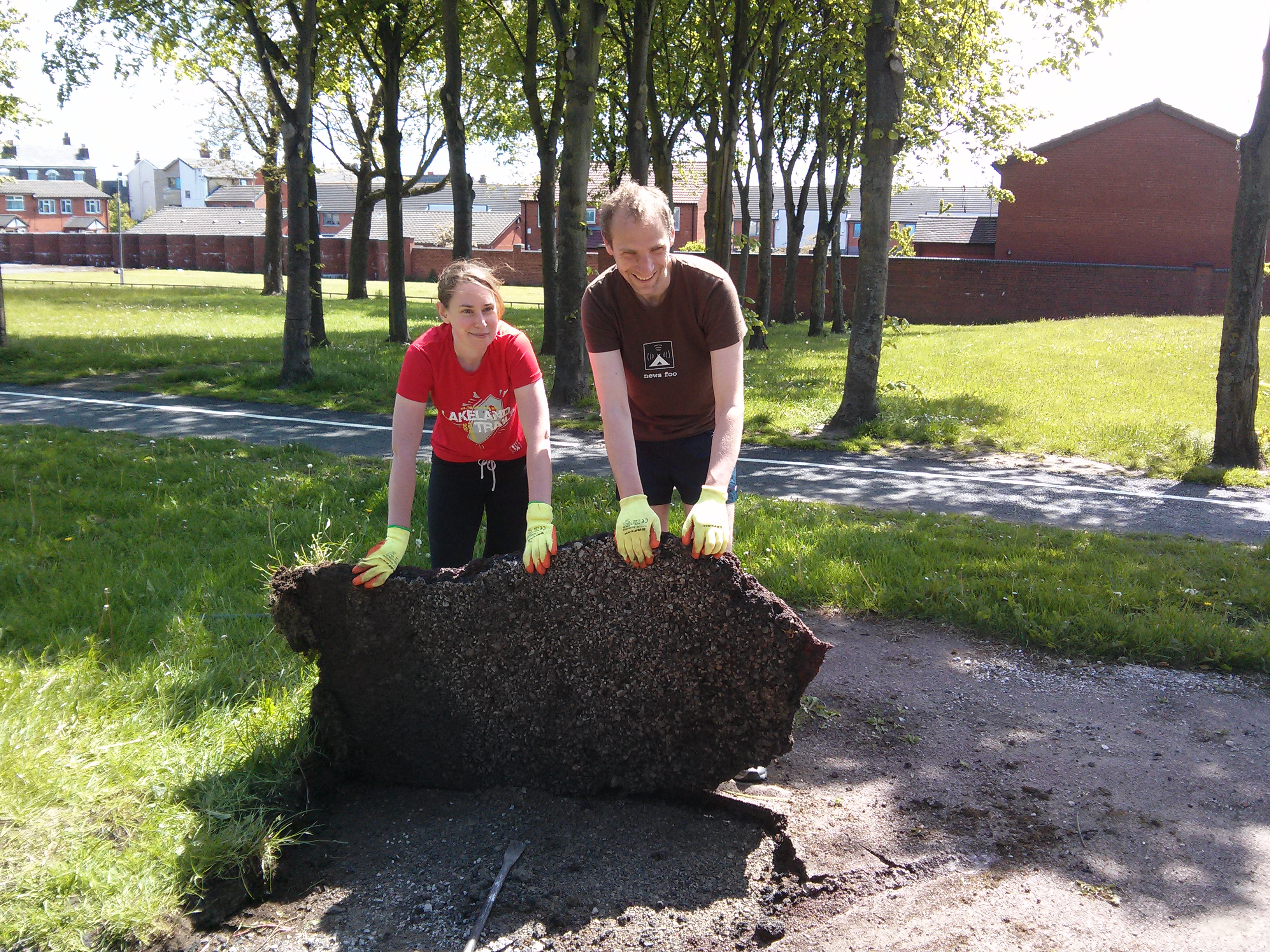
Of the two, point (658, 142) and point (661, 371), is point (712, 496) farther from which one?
point (658, 142)

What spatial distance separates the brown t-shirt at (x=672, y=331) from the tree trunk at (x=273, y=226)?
23.6m

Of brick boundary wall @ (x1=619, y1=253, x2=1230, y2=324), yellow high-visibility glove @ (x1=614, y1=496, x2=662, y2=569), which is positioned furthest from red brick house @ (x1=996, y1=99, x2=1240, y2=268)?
yellow high-visibility glove @ (x1=614, y1=496, x2=662, y2=569)

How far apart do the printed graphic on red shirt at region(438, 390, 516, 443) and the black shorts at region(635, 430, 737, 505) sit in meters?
0.54

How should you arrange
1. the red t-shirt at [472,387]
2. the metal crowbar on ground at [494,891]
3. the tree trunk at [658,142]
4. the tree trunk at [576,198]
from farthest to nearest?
the tree trunk at [658,142] → the tree trunk at [576,198] → the red t-shirt at [472,387] → the metal crowbar on ground at [494,891]

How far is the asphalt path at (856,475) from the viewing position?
23.4ft

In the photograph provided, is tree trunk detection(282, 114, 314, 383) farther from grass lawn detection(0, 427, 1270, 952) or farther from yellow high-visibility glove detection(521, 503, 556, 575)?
yellow high-visibility glove detection(521, 503, 556, 575)

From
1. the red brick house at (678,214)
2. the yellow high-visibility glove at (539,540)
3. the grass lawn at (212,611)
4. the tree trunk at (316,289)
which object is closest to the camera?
the grass lawn at (212,611)

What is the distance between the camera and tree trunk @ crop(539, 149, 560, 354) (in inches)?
666

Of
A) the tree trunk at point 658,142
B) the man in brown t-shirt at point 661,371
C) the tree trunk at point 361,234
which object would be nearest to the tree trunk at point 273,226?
the tree trunk at point 361,234

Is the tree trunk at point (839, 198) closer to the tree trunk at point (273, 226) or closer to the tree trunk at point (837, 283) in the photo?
the tree trunk at point (837, 283)

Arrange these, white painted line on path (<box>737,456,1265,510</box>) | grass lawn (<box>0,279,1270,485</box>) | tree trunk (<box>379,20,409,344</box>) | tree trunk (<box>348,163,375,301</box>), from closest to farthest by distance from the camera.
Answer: white painted line on path (<box>737,456,1265,510</box>), grass lawn (<box>0,279,1270,485</box>), tree trunk (<box>379,20,409,344</box>), tree trunk (<box>348,163,375,301</box>)

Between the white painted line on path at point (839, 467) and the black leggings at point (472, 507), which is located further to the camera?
the white painted line on path at point (839, 467)

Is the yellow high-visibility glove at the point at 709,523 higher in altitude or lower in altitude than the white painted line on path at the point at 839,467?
higher

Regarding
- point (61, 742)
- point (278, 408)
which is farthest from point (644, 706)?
point (278, 408)
